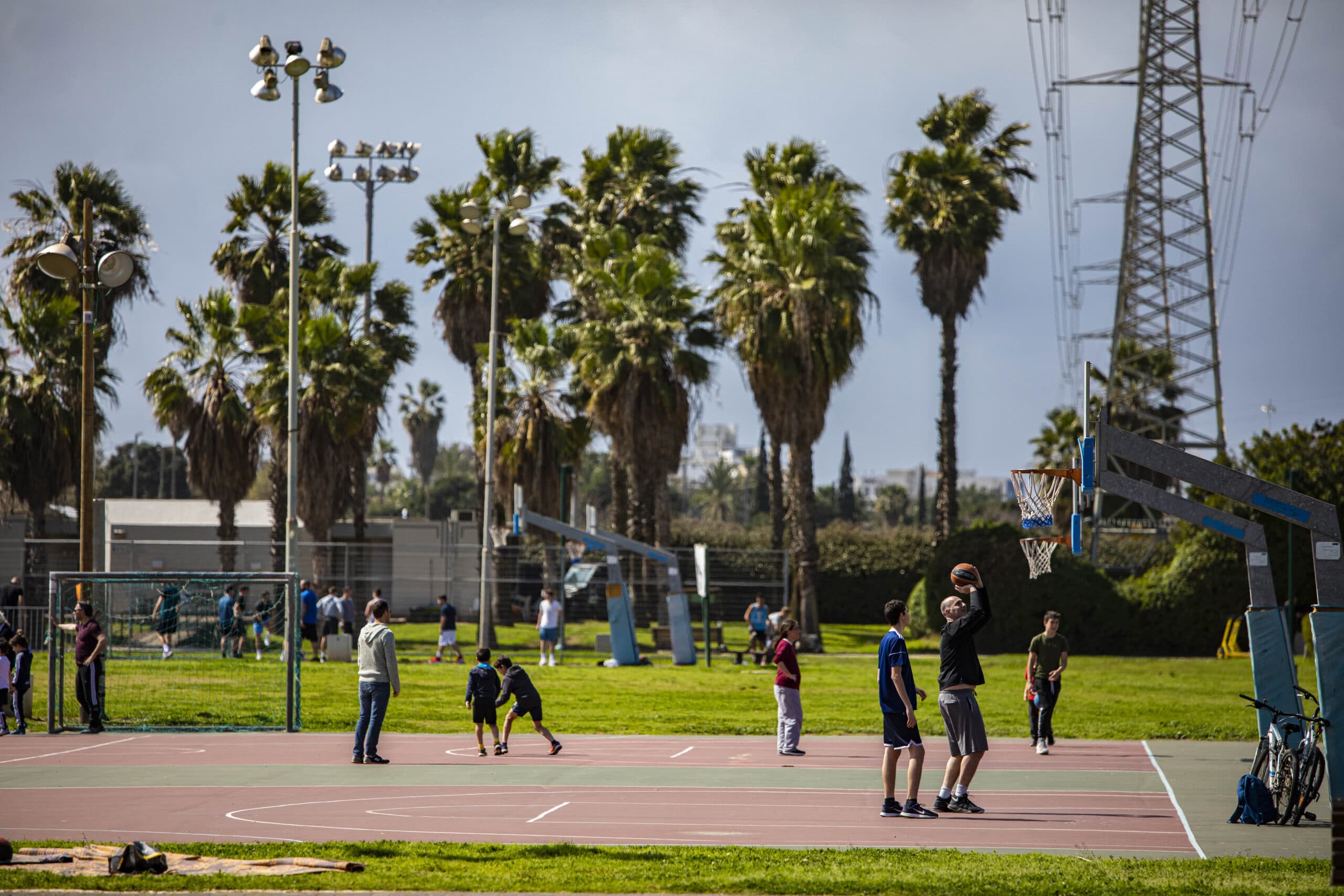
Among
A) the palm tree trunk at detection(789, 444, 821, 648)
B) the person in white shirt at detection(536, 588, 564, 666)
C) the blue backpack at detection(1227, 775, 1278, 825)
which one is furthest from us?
the palm tree trunk at detection(789, 444, 821, 648)

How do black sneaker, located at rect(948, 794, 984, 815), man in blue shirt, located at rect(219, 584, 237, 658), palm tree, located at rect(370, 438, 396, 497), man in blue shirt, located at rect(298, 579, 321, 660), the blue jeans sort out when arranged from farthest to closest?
palm tree, located at rect(370, 438, 396, 497) → man in blue shirt, located at rect(298, 579, 321, 660) → man in blue shirt, located at rect(219, 584, 237, 658) → the blue jeans → black sneaker, located at rect(948, 794, 984, 815)

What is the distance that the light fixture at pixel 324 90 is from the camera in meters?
23.8

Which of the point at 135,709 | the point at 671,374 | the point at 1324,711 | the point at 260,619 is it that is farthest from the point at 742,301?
the point at 1324,711

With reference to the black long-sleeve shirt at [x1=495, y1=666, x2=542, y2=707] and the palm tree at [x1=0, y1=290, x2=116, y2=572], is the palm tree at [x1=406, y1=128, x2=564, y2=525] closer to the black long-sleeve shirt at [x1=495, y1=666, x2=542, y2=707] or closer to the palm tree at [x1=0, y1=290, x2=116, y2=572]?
the palm tree at [x1=0, y1=290, x2=116, y2=572]

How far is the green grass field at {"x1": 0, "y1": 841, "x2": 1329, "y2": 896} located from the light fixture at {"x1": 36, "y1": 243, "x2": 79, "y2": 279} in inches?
303

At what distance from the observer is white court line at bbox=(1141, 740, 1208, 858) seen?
9594 millimetres

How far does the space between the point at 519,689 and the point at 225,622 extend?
43.0 feet

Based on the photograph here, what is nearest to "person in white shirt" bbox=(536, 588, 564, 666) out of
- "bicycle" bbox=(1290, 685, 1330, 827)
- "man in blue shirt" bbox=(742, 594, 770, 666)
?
"man in blue shirt" bbox=(742, 594, 770, 666)

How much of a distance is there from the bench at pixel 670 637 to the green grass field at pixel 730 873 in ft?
73.6

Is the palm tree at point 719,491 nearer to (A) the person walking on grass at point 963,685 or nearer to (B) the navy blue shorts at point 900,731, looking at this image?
(A) the person walking on grass at point 963,685

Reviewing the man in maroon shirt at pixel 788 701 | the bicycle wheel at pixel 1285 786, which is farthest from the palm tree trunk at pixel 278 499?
the bicycle wheel at pixel 1285 786

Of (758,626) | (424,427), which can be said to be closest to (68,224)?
(758,626)

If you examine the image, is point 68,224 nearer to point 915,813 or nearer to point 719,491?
point 915,813

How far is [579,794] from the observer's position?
39.7ft
